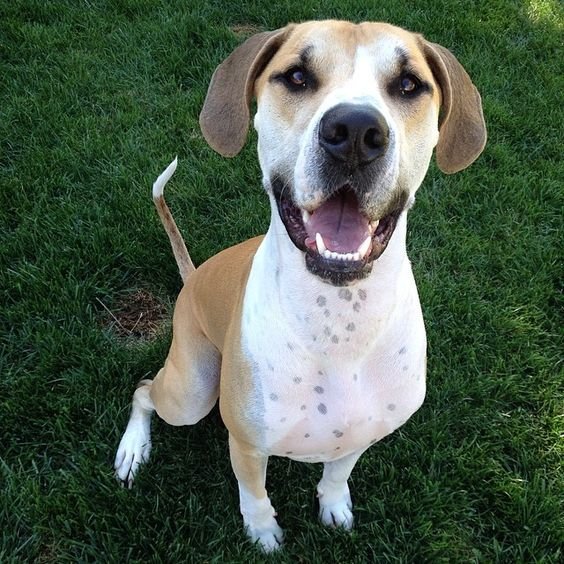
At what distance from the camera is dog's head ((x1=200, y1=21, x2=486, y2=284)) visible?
185cm

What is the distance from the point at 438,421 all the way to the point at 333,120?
206 cm

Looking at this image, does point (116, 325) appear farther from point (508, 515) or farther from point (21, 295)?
point (508, 515)

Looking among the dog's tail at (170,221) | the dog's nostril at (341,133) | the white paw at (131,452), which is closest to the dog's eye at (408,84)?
the dog's nostril at (341,133)

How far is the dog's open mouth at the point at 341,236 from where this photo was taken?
6.52ft

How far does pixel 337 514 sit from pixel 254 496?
0.49 meters

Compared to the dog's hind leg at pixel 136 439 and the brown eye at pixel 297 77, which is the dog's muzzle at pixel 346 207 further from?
the dog's hind leg at pixel 136 439

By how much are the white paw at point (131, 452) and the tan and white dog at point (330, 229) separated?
0.71 m

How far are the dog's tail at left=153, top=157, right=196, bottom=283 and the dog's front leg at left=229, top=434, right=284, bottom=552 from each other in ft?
3.64

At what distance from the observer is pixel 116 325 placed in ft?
12.7

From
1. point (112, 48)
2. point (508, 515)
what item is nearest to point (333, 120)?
point (508, 515)

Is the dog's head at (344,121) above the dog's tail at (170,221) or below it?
above

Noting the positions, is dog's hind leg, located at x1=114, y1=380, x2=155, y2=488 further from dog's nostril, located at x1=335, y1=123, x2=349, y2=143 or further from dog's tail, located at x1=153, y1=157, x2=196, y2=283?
dog's nostril, located at x1=335, y1=123, x2=349, y2=143

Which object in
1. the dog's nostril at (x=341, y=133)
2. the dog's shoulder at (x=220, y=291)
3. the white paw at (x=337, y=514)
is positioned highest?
the dog's nostril at (x=341, y=133)

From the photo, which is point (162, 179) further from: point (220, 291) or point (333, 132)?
point (333, 132)
